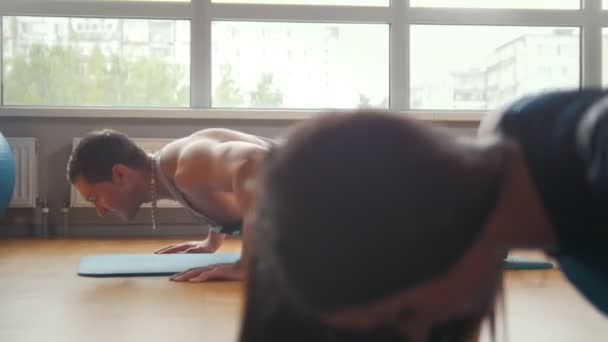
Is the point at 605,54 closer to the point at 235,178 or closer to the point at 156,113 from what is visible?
the point at 156,113

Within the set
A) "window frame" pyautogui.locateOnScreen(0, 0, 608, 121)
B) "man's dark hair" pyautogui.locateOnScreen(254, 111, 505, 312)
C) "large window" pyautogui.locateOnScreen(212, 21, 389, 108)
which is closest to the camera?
"man's dark hair" pyautogui.locateOnScreen(254, 111, 505, 312)

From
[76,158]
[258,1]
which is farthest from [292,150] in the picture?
[258,1]

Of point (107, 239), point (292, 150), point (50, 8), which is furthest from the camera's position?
point (50, 8)

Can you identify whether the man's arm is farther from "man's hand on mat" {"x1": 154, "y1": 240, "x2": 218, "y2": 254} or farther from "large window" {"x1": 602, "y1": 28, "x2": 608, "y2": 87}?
"large window" {"x1": 602, "y1": 28, "x2": 608, "y2": 87}

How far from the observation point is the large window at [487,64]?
4.20 metres

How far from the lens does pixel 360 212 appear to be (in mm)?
491

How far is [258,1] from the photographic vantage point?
13.1 feet

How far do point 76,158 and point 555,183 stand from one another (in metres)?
1.75

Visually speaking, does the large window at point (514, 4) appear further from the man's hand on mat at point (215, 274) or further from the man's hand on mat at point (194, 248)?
the man's hand on mat at point (215, 274)

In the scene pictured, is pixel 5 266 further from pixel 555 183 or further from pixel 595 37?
pixel 595 37

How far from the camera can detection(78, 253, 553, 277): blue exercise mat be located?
7.22 feet

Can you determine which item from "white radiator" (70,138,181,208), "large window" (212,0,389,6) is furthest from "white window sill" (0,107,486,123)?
"large window" (212,0,389,6)

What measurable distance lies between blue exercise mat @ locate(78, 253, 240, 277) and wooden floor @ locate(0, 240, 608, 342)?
0.06m

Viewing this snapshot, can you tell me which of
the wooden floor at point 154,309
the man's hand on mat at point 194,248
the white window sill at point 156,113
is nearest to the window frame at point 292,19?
the white window sill at point 156,113
